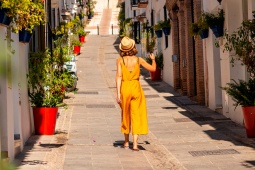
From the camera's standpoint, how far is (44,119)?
1221 centimetres

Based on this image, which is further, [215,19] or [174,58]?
[174,58]

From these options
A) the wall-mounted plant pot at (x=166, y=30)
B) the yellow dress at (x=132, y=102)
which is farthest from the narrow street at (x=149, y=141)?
the wall-mounted plant pot at (x=166, y=30)

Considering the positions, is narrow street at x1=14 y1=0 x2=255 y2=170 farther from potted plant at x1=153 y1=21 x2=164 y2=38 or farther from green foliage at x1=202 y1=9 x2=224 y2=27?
potted plant at x1=153 y1=21 x2=164 y2=38

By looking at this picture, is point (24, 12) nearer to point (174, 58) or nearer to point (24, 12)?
point (24, 12)

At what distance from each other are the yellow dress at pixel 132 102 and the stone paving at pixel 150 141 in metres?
0.49

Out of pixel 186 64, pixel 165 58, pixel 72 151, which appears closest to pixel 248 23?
pixel 72 151

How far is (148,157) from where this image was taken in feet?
31.1

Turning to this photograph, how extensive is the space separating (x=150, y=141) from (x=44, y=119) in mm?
2290

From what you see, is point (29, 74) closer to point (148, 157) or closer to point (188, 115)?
point (148, 157)

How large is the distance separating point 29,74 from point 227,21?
18.1ft

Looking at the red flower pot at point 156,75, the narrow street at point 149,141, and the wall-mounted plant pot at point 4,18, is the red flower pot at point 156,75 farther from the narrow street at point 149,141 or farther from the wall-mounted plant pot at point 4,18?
the wall-mounted plant pot at point 4,18

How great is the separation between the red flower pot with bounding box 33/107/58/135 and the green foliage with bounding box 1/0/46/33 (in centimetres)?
429

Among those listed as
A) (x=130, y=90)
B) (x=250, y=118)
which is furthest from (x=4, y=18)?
(x=250, y=118)

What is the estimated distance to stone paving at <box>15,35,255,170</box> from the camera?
28.9ft
